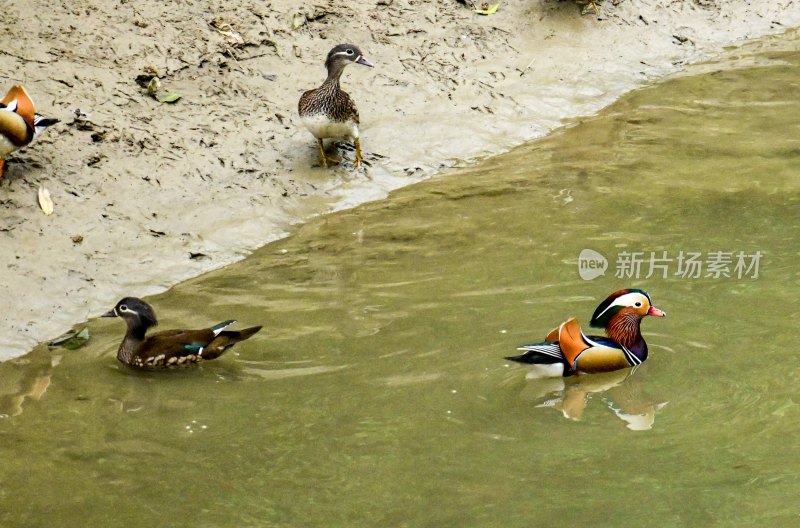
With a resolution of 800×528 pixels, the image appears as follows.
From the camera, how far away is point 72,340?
7.83m

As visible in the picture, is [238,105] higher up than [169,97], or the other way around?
[169,97]

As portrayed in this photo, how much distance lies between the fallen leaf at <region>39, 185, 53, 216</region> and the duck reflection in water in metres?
4.54

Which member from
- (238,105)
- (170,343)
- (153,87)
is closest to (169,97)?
(153,87)

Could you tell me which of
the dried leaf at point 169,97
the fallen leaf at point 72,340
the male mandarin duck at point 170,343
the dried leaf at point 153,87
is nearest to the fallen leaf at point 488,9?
the dried leaf at point 169,97

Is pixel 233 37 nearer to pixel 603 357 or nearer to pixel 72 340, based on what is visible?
pixel 72 340

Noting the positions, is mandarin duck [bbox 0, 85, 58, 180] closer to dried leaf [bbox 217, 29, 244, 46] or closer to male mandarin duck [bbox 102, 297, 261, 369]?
male mandarin duck [bbox 102, 297, 261, 369]

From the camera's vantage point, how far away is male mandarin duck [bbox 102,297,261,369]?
7.34 m

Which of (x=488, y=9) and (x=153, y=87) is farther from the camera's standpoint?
(x=488, y=9)

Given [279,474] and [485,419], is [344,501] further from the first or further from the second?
[485,419]

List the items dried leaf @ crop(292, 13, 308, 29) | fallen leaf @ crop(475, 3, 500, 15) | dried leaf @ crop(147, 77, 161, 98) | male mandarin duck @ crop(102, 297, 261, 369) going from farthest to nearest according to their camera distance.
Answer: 1. fallen leaf @ crop(475, 3, 500, 15)
2. dried leaf @ crop(292, 13, 308, 29)
3. dried leaf @ crop(147, 77, 161, 98)
4. male mandarin duck @ crop(102, 297, 261, 369)

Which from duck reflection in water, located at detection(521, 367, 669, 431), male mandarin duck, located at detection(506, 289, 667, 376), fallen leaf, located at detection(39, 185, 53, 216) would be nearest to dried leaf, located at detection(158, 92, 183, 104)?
fallen leaf, located at detection(39, 185, 53, 216)

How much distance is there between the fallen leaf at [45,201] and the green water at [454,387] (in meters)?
1.41

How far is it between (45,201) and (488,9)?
643cm

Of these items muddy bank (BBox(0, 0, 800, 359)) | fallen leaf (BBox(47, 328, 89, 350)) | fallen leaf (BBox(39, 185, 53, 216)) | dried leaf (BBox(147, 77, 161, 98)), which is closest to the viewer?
fallen leaf (BBox(47, 328, 89, 350))
